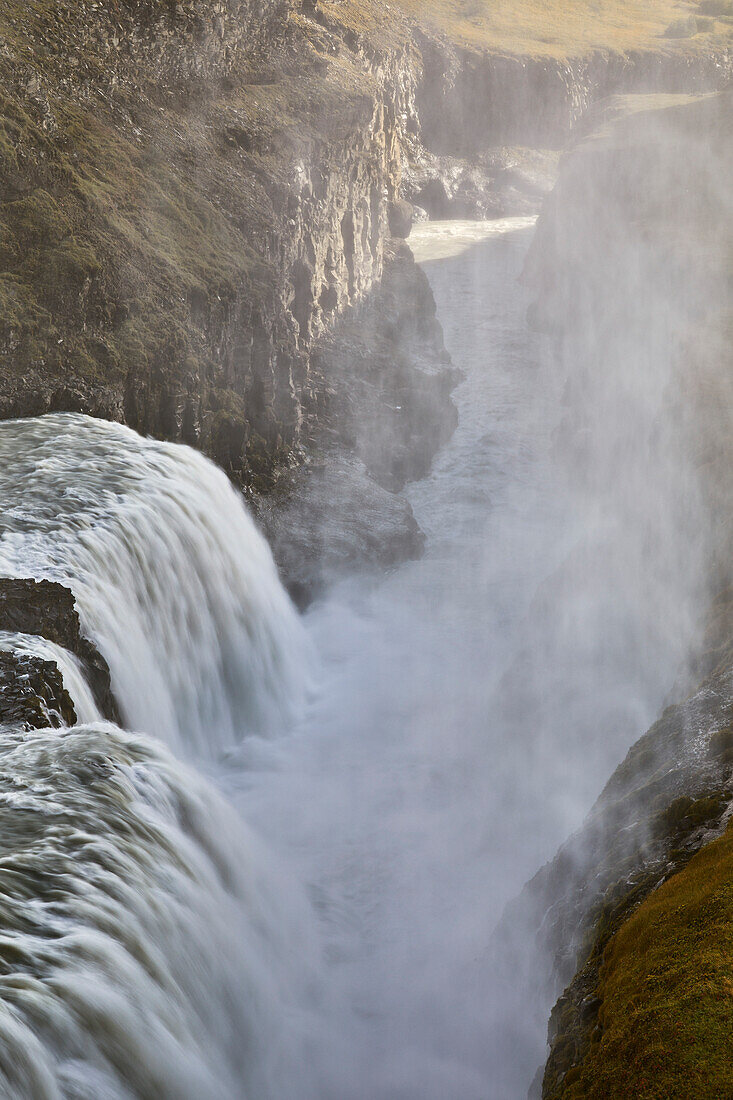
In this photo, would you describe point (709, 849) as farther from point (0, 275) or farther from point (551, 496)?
point (551, 496)

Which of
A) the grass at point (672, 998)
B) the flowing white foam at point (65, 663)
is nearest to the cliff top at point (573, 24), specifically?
the flowing white foam at point (65, 663)

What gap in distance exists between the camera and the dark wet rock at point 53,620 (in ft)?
29.8

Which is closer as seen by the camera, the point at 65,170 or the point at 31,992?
the point at 31,992

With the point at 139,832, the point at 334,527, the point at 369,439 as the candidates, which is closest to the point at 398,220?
the point at 369,439

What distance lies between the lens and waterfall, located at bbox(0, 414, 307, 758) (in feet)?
35.5

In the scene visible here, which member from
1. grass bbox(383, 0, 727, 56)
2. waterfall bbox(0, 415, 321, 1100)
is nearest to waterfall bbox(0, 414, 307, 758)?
waterfall bbox(0, 415, 321, 1100)

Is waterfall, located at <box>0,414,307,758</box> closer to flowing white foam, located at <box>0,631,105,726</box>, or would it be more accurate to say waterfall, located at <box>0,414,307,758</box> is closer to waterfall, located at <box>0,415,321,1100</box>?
waterfall, located at <box>0,415,321,1100</box>

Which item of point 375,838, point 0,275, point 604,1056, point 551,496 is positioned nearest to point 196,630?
point 375,838

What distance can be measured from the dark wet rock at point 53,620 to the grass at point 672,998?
623cm

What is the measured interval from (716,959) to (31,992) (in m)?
3.69

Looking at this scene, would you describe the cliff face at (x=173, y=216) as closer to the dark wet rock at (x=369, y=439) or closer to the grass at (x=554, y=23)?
the dark wet rock at (x=369, y=439)

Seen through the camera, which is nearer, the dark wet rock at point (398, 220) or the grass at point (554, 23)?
the dark wet rock at point (398, 220)

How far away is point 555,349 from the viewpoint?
117 feet

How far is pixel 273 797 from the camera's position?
12.2 meters
